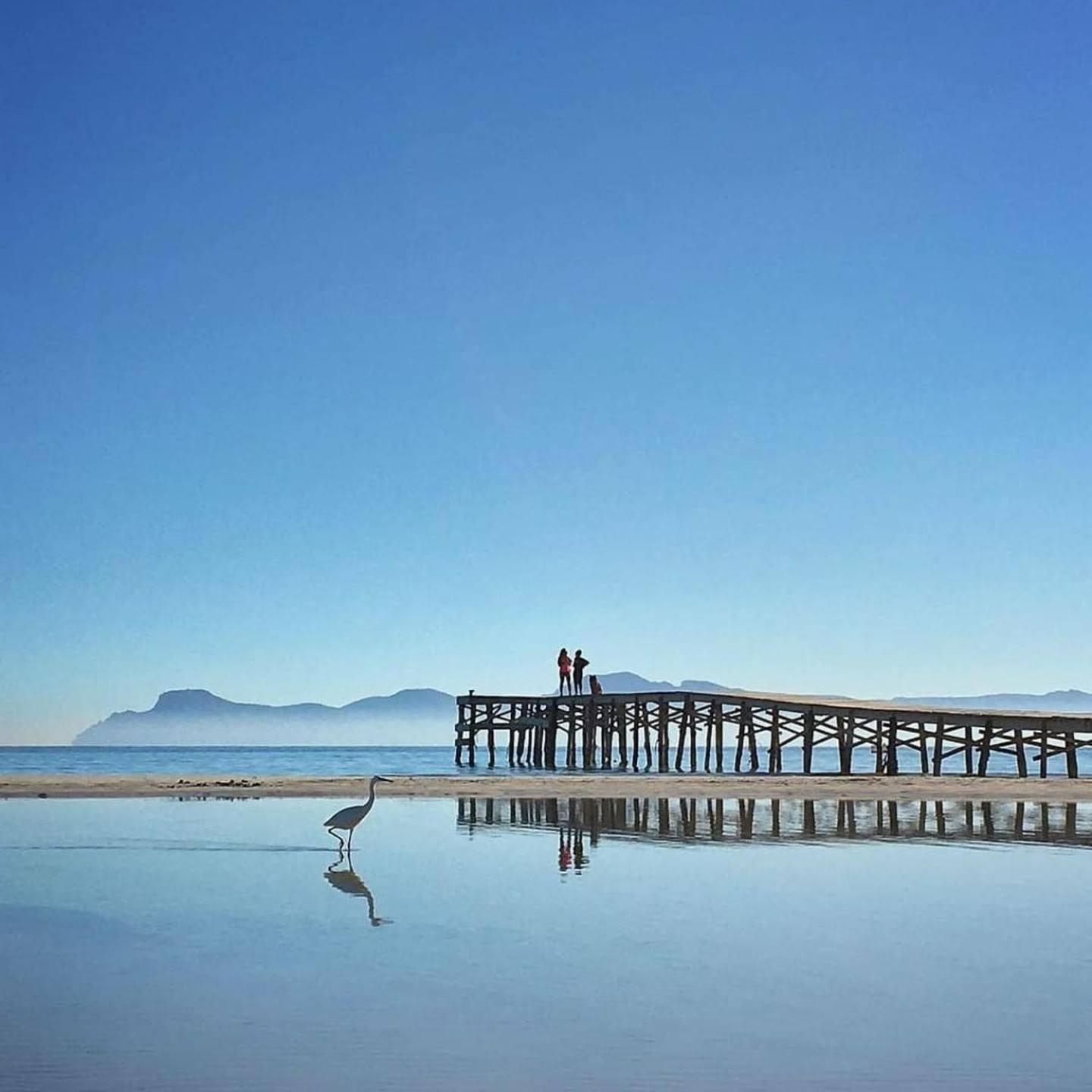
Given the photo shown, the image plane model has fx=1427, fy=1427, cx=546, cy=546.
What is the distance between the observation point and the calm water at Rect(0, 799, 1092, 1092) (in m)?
6.98

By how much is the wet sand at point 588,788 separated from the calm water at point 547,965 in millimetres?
11347

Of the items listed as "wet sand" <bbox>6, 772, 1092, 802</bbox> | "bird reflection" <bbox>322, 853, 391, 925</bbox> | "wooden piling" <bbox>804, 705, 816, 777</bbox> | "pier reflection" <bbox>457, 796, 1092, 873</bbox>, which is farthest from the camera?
"wooden piling" <bbox>804, 705, 816, 777</bbox>

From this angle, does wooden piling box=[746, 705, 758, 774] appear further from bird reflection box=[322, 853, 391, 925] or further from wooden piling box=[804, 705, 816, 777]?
bird reflection box=[322, 853, 391, 925]

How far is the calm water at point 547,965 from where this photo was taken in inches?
275

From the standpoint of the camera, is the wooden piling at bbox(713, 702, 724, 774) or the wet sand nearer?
the wet sand

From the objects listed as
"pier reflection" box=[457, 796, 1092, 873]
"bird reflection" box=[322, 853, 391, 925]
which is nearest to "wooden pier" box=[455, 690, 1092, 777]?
"pier reflection" box=[457, 796, 1092, 873]

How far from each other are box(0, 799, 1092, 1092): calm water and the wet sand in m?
11.3

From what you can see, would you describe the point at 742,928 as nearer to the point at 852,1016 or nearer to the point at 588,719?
the point at 852,1016

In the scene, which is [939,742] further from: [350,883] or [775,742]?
[350,883]

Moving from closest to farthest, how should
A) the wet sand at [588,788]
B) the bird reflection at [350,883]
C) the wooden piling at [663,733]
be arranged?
the bird reflection at [350,883], the wet sand at [588,788], the wooden piling at [663,733]

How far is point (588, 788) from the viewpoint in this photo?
3186cm

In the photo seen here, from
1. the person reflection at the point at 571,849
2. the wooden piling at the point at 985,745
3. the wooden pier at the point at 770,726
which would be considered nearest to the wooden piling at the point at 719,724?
the wooden pier at the point at 770,726

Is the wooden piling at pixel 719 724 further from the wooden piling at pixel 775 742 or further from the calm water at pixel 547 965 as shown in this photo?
the calm water at pixel 547 965

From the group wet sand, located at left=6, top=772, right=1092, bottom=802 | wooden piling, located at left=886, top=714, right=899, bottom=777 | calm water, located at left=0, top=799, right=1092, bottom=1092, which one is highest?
wooden piling, located at left=886, top=714, right=899, bottom=777
